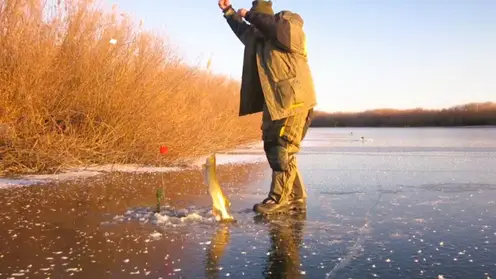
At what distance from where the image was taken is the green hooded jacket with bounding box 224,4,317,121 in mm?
4274

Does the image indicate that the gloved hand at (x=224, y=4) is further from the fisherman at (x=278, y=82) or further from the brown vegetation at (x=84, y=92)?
the brown vegetation at (x=84, y=92)

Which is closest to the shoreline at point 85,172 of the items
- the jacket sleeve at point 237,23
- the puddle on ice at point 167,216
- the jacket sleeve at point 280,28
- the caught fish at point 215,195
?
the puddle on ice at point 167,216

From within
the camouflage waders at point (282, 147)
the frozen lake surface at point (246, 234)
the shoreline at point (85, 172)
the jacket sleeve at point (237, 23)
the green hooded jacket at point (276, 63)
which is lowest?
the frozen lake surface at point (246, 234)

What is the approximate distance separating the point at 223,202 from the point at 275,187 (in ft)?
2.07

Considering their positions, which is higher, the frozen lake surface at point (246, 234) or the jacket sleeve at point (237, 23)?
the jacket sleeve at point (237, 23)

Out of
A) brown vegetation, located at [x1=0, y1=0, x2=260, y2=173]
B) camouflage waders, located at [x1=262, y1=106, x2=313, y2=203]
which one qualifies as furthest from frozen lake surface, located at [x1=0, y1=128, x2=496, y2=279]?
brown vegetation, located at [x1=0, y1=0, x2=260, y2=173]

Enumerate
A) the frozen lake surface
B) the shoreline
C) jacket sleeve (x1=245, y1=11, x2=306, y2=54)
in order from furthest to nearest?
the shoreline < jacket sleeve (x1=245, y1=11, x2=306, y2=54) < the frozen lake surface

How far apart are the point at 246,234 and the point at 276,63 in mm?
1626

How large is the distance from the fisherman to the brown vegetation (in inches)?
156

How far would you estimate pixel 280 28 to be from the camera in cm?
424

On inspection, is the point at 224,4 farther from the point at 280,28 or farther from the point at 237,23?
the point at 280,28

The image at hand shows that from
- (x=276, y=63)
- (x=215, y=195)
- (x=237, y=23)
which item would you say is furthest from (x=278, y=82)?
(x=215, y=195)

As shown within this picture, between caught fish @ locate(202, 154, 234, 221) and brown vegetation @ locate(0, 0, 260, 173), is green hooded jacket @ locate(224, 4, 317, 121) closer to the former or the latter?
caught fish @ locate(202, 154, 234, 221)

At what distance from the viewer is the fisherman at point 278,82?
14.1 ft
